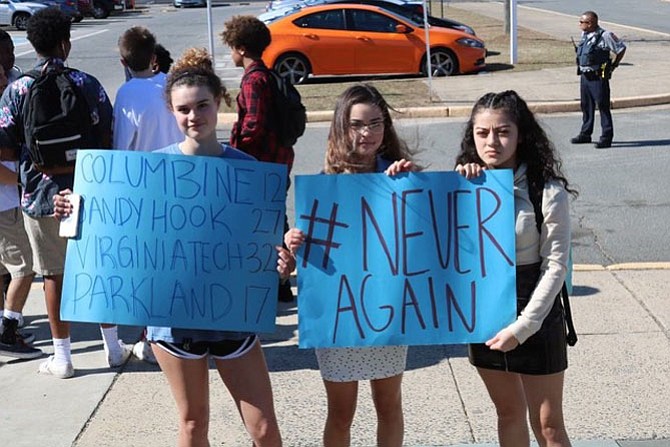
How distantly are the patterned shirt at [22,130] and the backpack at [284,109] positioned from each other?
3.61 feet

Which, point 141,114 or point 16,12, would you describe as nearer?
point 141,114

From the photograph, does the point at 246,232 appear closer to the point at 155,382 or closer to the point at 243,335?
the point at 243,335

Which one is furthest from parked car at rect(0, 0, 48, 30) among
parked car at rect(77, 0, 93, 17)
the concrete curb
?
the concrete curb

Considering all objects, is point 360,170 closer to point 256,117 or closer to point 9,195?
point 256,117

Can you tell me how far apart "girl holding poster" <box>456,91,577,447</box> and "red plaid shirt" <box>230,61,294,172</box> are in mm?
2479

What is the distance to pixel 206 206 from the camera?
3676 millimetres

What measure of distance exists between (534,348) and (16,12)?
36.6 metres

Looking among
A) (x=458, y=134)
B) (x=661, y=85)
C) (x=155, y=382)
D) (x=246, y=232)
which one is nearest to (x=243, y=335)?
(x=246, y=232)

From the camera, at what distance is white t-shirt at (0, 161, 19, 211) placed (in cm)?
584

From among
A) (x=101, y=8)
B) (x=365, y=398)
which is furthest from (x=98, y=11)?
(x=365, y=398)

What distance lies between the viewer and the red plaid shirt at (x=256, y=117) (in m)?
5.98

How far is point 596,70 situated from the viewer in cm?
1193

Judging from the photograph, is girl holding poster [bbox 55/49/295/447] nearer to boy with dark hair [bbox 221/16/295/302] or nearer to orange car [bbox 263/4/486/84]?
boy with dark hair [bbox 221/16/295/302]

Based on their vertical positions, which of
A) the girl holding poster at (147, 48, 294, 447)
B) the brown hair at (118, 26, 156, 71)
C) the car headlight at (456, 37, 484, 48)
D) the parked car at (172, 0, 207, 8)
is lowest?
the girl holding poster at (147, 48, 294, 447)
